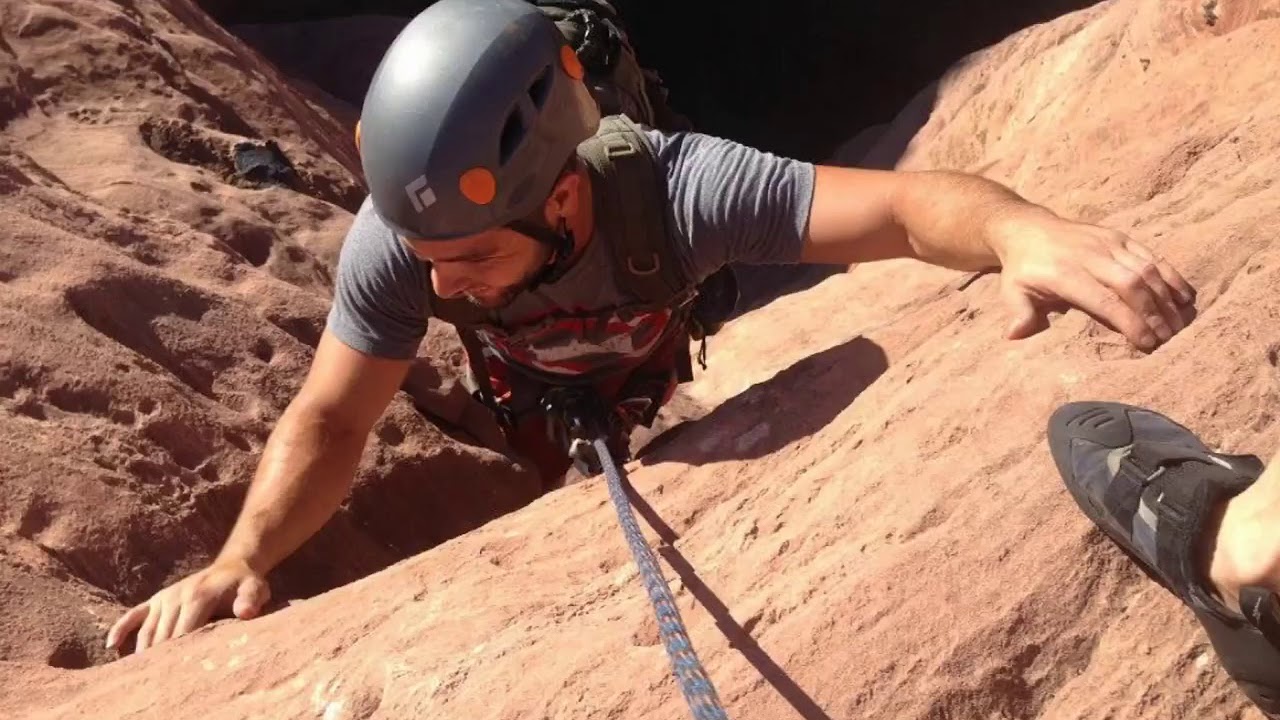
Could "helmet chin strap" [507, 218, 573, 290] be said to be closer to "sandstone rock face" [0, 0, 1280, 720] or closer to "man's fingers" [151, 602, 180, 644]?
"sandstone rock face" [0, 0, 1280, 720]

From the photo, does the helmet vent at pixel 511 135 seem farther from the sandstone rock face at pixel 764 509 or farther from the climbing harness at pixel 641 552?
the sandstone rock face at pixel 764 509

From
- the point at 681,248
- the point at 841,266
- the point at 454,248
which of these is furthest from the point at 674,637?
the point at 841,266

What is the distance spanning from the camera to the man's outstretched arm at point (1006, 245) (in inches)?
85.0

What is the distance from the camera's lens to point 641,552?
2.06 m

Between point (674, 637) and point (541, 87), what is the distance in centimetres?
129

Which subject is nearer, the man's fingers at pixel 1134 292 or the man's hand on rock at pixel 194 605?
the man's fingers at pixel 1134 292

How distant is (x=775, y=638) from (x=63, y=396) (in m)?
2.36

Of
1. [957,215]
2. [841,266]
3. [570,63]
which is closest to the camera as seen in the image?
[957,215]

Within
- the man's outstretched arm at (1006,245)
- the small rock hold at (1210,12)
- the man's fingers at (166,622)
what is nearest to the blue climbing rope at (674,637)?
the man's outstretched arm at (1006,245)

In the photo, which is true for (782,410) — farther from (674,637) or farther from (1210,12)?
(1210,12)

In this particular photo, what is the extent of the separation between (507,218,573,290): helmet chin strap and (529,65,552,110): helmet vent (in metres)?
0.27

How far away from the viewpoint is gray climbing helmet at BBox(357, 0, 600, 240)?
7.96ft

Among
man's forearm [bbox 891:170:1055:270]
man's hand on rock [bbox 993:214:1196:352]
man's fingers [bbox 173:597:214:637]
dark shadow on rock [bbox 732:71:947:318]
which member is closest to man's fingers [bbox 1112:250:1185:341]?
man's hand on rock [bbox 993:214:1196:352]

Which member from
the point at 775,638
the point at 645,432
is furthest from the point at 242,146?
the point at 775,638
